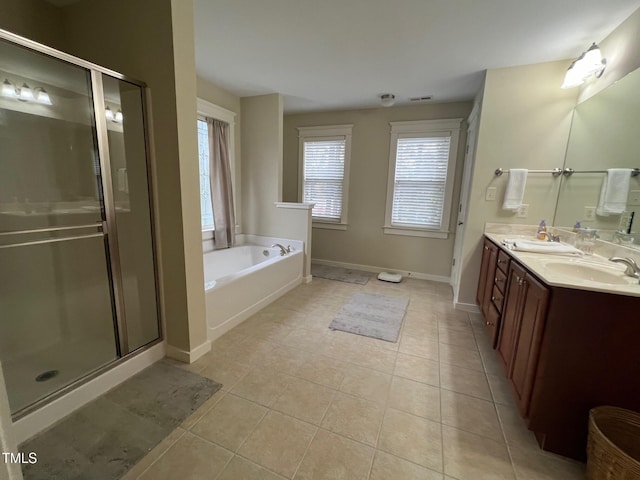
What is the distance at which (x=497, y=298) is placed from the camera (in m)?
2.10

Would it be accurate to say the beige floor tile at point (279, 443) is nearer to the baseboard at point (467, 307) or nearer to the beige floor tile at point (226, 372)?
the beige floor tile at point (226, 372)

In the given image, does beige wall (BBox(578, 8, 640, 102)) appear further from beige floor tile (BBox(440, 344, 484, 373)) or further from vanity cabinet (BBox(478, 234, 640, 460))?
beige floor tile (BBox(440, 344, 484, 373))

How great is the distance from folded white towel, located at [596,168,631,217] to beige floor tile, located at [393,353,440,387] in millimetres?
1670

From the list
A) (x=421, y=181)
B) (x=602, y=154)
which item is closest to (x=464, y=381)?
(x=602, y=154)

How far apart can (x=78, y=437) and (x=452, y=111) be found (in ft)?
14.8

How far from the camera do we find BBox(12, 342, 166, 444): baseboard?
131cm

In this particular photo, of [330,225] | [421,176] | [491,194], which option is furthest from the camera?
[330,225]

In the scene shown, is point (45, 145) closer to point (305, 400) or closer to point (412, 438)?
point (305, 400)

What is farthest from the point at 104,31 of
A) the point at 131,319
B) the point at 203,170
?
the point at 131,319

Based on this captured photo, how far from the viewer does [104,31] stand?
→ 1.80 metres

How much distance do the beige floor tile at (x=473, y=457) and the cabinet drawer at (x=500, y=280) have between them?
40.0 inches

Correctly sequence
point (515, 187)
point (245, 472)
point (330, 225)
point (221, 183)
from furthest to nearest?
point (330, 225), point (221, 183), point (515, 187), point (245, 472)

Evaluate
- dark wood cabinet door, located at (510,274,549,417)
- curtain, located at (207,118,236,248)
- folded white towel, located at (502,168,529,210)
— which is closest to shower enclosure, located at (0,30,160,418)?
curtain, located at (207,118,236,248)

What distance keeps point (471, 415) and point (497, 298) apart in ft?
3.06
